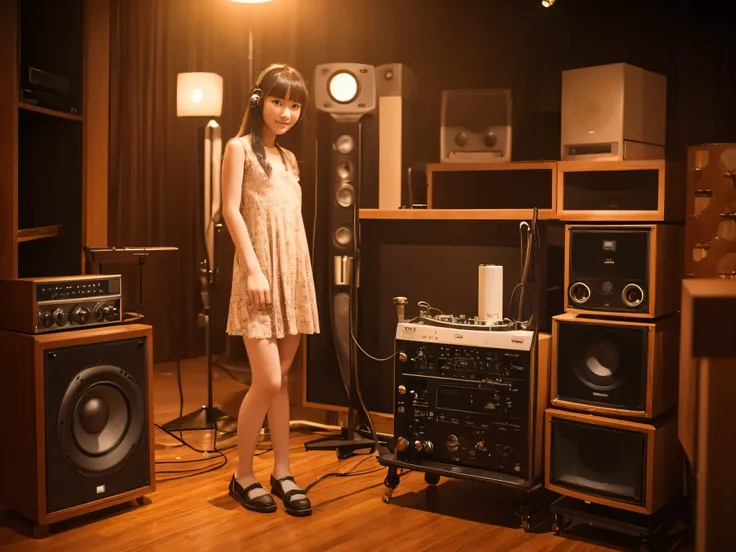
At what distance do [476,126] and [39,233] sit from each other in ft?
5.22

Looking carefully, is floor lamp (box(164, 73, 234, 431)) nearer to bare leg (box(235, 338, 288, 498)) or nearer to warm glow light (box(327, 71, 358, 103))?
warm glow light (box(327, 71, 358, 103))

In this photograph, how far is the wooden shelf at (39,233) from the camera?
8.45ft

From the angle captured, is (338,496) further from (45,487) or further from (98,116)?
(98,116)

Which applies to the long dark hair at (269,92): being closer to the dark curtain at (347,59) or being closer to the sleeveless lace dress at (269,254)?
the sleeveless lace dress at (269,254)

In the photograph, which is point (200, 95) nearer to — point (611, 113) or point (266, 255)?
point (266, 255)

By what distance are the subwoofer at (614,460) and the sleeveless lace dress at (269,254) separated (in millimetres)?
838

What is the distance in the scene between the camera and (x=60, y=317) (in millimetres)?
2363

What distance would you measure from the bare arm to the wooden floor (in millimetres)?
761

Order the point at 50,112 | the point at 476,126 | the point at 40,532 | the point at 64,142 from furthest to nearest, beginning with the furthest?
the point at 476,126
the point at 64,142
the point at 50,112
the point at 40,532

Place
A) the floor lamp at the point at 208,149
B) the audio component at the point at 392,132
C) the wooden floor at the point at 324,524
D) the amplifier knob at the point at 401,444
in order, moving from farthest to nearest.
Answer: the floor lamp at the point at 208,149 < the audio component at the point at 392,132 < the amplifier knob at the point at 401,444 < the wooden floor at the point at 324,524

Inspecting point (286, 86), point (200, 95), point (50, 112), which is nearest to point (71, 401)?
point (50, 112)

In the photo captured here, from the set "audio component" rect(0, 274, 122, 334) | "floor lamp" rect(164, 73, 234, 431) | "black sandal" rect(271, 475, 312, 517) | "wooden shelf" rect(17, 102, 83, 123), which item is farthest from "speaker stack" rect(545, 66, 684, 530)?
"wooden shelf" rect(17, 102, 83, 123)

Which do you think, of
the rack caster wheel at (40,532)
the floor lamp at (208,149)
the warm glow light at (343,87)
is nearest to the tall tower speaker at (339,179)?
the warm glow light at (343,87)

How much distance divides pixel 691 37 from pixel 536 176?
0.74m
